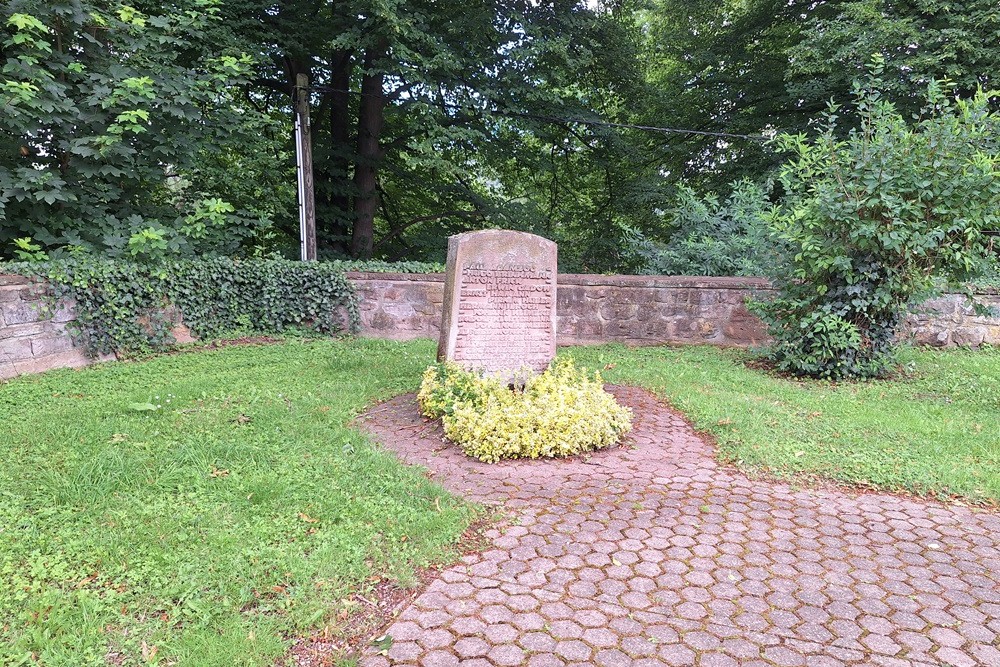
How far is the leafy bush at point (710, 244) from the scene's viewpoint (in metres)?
10.2

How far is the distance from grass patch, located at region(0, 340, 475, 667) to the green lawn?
0.01 metres

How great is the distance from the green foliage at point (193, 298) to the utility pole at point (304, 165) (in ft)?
4.50

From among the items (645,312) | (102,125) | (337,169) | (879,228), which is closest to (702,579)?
(879,228)

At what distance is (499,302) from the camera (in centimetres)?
584

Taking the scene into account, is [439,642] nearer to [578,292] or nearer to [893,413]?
[893,413]

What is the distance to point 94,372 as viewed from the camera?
667cm

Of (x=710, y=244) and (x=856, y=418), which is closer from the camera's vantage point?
(x=856, y=418)

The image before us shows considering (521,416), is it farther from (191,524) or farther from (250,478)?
(191,524)

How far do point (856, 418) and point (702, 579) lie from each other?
10.5 ft

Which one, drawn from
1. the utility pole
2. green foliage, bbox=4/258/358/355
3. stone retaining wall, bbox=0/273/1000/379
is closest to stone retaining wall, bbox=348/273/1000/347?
stone retaining wall, bbox=0/273/1000/379

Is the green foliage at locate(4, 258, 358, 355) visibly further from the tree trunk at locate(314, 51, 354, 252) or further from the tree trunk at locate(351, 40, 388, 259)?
the tree trunk at locate(314, 51, 354, 252)

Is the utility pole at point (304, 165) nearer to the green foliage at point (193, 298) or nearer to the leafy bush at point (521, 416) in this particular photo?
the green foliage at point (193, 298)

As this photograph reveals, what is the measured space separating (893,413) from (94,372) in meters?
7.65

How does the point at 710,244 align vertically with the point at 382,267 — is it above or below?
above
